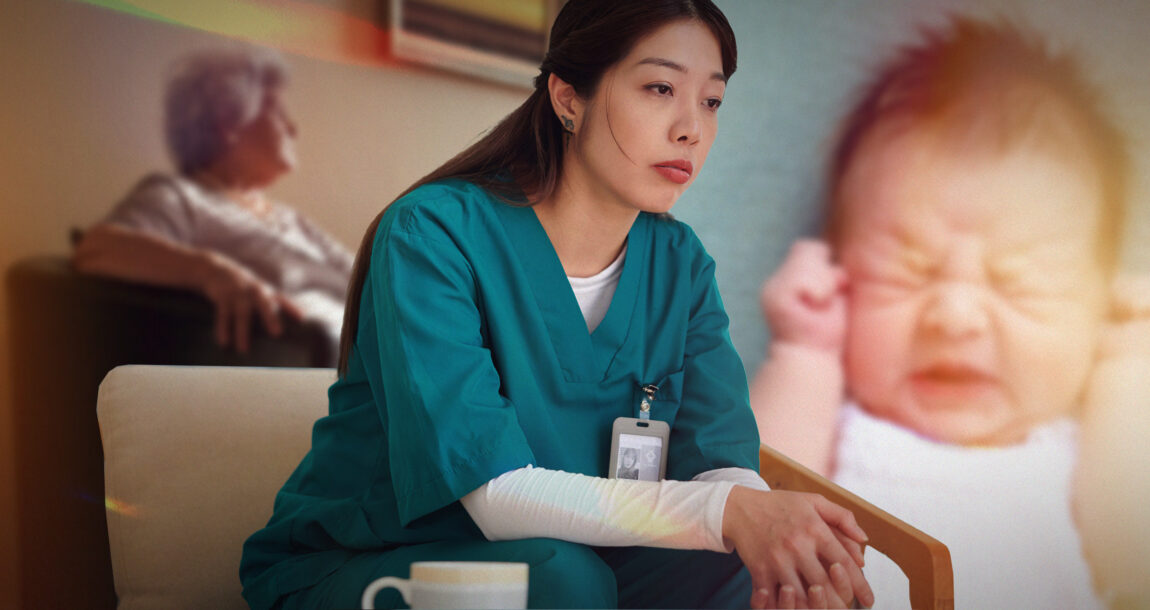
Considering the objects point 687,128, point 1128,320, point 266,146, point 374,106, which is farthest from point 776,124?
point 687,128

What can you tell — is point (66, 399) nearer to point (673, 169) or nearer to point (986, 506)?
point (673, 169)

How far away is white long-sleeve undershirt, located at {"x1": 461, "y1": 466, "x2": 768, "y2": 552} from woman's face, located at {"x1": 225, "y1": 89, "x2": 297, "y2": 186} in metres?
1.34

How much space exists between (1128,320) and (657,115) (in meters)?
1.91

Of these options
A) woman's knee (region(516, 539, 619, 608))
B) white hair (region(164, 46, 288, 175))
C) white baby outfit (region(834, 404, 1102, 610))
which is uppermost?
white hair (region(164, 46, 288, 175))

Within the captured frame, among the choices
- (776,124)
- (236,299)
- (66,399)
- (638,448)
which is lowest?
(66,399)

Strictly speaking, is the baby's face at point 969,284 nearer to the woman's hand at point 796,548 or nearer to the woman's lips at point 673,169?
the woman's lips at point 673,169

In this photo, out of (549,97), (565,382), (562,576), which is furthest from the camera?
(549,97)

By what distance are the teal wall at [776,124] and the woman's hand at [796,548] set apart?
5.95 ft

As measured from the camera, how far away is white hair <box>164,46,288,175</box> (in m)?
1.76

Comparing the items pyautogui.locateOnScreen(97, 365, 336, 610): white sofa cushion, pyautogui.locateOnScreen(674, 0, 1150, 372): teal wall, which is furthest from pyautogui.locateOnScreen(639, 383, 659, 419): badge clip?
pyautogui.locateOnScreen(674, 0, 1150, 372): teal wall

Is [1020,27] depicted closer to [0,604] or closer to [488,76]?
[488,76]

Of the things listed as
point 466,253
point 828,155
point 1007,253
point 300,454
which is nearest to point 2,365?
point 300,454

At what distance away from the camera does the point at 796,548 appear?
701mm

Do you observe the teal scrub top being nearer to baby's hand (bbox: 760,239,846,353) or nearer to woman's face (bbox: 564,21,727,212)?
woman's face (bbox: 564,21,727,212)
